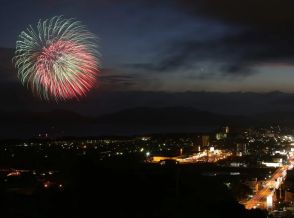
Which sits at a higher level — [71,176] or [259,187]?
[71,176]

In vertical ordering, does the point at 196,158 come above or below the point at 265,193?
above

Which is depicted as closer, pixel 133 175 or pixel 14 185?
pixel 133 175

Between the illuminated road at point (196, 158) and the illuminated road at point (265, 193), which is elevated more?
the illuminated road at point (196, 158)

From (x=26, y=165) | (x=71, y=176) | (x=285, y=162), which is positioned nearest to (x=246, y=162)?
(x=285, y=162)

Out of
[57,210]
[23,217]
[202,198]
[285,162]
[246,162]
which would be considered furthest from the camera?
[285,162]

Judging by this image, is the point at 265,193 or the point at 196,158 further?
the point at 196,158

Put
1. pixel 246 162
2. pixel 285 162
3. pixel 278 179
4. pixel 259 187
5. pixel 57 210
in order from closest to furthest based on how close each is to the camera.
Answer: pixel 57 210
pixel 259 187
pixel 278 179
pixel 246 162
pixel 285 162

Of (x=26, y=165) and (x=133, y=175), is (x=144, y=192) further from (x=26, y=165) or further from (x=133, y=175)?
(x=26, y=165)

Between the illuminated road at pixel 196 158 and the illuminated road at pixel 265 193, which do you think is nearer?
the illuminated road at pixel 265 193
